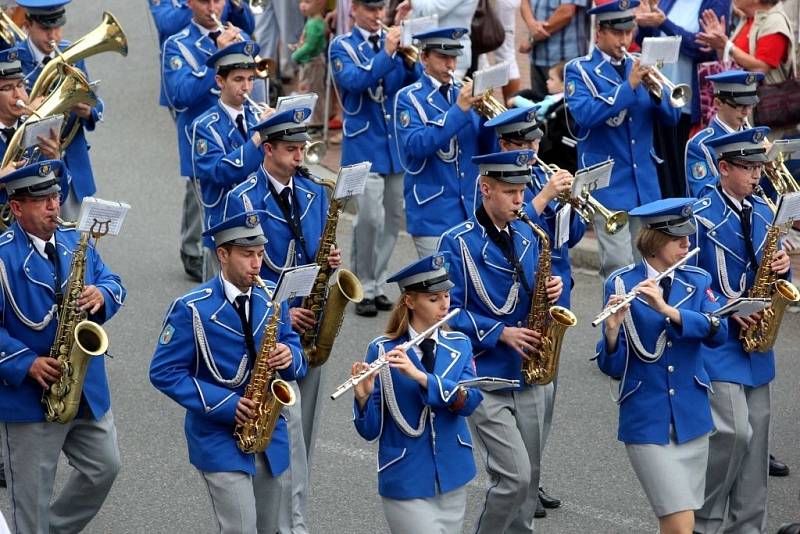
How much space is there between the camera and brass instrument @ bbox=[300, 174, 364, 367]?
797 centimetres

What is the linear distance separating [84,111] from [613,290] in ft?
14.4

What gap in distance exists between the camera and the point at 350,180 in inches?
329

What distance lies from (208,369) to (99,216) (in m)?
0.94

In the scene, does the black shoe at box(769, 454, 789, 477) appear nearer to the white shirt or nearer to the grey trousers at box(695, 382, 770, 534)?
the grey trousers at box(695, 382, 770, 534)

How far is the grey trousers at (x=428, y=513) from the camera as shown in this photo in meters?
6.84

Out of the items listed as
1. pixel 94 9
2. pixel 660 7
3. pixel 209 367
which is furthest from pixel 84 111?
pixel 94 9

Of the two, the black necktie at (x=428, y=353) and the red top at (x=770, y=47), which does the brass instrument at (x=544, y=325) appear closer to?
the black necktie at (x=428, y=353)

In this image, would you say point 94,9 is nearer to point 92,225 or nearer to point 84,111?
point 84,111

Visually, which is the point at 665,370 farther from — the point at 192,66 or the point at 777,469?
the point at 192,66

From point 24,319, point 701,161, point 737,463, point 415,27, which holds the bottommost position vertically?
point 737,463

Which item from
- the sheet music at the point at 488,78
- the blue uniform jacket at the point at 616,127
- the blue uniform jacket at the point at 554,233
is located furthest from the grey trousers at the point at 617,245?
the blue uniform jacket at the point at 554,233

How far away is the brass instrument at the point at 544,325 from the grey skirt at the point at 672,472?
1.92 feet

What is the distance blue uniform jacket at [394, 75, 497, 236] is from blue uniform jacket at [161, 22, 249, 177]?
165cm

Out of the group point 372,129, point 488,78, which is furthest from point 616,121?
point 372,129
